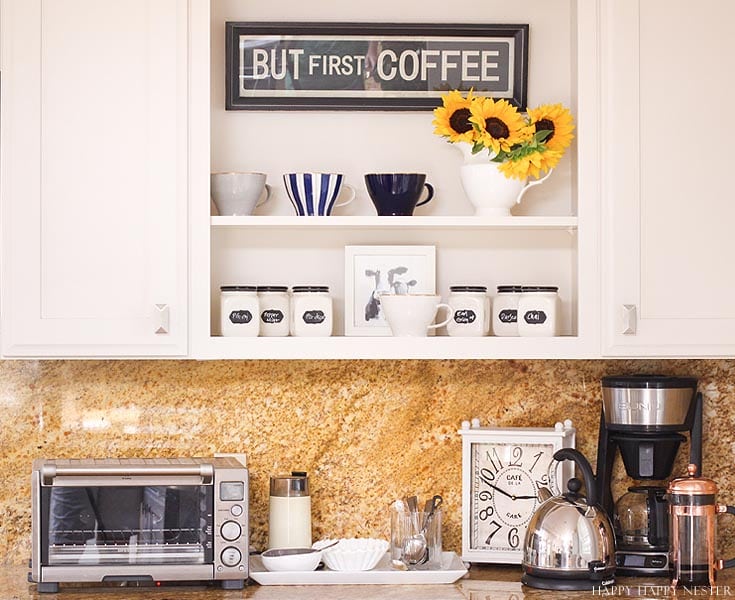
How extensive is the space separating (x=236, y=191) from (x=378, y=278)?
0.42m

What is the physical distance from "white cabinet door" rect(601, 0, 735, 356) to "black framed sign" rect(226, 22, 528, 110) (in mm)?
326

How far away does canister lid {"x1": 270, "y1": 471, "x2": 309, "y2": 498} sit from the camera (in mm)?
2668

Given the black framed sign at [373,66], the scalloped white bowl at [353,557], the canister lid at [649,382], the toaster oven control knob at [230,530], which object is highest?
the black framed sign at [373,66]

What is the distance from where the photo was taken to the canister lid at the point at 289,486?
2668mm

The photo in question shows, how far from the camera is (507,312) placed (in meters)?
2.63

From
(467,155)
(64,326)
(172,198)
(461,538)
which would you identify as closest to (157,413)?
(64,326)

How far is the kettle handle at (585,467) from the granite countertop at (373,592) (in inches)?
8.1

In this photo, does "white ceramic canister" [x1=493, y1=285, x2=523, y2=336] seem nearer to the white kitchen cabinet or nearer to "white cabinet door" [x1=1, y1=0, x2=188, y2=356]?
the white kitchen cabinet

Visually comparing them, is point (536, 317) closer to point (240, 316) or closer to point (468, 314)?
point (468, 314)

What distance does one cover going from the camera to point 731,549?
2.82 meters

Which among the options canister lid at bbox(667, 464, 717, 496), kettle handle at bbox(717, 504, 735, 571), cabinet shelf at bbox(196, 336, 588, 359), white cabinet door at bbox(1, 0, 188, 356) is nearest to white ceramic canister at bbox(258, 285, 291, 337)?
cabinet shelf at bbox(196, 336, 588, 359)

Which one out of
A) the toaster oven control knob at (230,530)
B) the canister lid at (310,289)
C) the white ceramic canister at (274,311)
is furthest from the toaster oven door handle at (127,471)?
the canister lid at (310,289)

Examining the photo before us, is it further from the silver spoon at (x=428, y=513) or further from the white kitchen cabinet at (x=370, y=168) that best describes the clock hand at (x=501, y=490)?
the white kitchen cabinet at (x=370, y=168)

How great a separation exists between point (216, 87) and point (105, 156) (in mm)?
427
